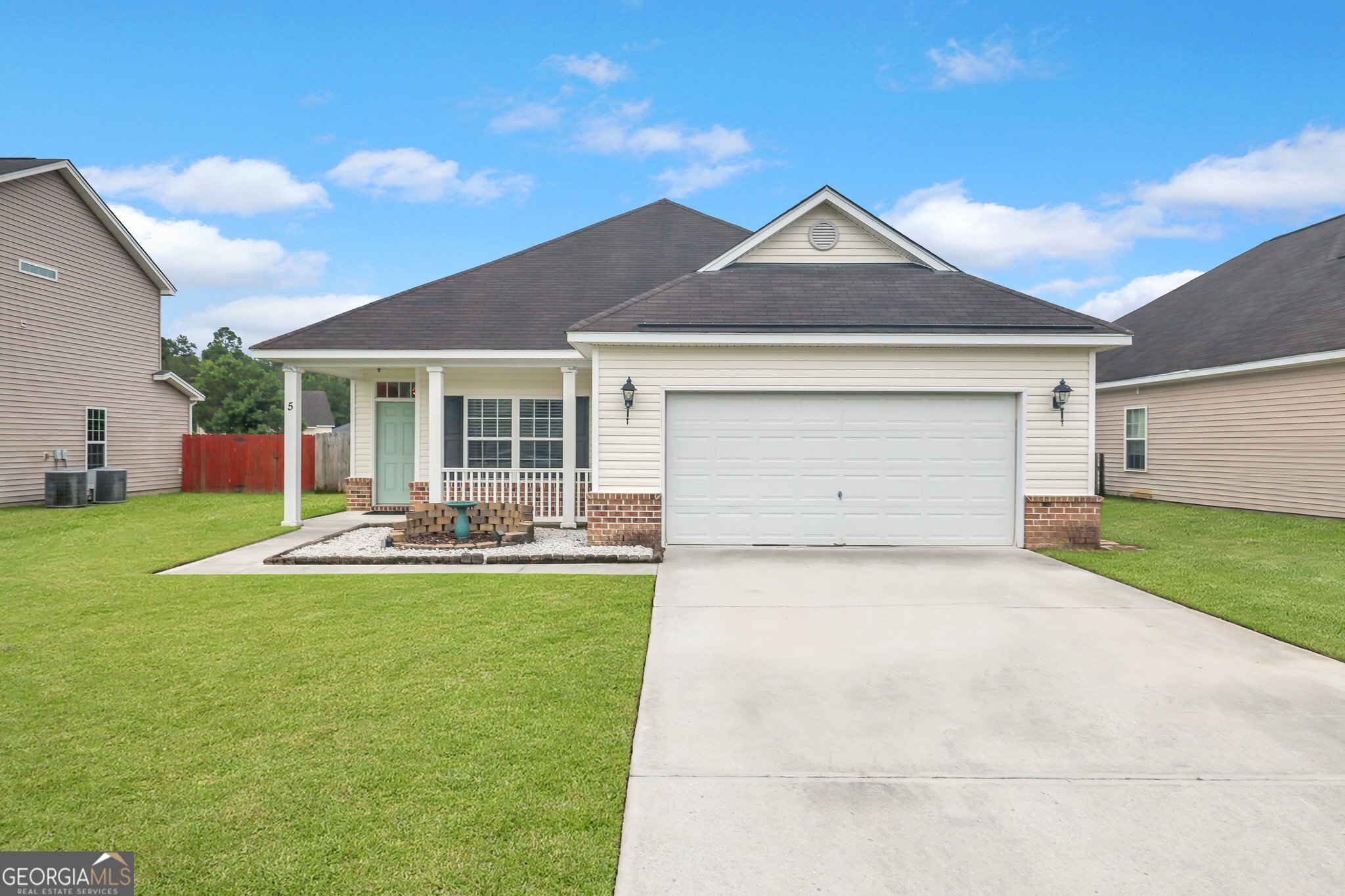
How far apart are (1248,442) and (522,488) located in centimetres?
1587

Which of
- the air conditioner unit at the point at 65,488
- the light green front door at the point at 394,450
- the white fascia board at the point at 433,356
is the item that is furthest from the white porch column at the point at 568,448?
the air conditioner unit at the point at 65,488

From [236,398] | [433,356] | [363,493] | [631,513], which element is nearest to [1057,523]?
[631,513]

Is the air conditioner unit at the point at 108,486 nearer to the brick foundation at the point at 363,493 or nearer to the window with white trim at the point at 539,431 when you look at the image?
the brick foundation at the point at 363,493

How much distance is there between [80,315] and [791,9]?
1904 centimetres

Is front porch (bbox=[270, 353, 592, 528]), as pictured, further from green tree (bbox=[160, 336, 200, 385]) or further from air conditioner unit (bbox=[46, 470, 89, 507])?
green tree (bbox=[160, 336, 200, 385])

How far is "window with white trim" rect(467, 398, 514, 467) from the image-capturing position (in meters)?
13.7

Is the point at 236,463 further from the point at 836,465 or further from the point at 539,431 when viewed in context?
the point at 836,465

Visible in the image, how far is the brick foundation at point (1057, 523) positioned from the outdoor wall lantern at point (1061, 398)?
1.20 meters

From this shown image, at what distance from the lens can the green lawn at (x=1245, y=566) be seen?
20.7ft

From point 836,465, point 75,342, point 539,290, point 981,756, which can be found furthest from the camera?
point 75,342

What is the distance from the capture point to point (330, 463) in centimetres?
2031

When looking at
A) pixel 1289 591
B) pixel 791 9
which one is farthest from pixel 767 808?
pixel 791 9

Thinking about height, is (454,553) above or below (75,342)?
below

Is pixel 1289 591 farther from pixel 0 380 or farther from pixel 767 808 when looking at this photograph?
pixel 0 380
